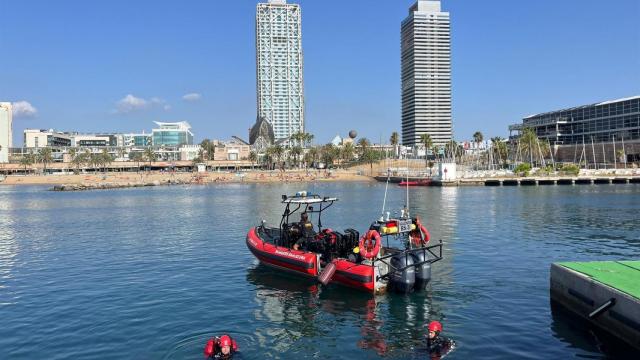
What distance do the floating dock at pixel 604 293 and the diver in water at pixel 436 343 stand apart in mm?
4602

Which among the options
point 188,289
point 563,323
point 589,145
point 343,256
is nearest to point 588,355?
point 563,323

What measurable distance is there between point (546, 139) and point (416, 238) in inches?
6168

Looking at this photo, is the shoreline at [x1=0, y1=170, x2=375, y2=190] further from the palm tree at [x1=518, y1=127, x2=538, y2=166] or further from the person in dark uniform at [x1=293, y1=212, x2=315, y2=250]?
the person in dark uniform at [x1=293, y1=212, x2=315, y2=250]

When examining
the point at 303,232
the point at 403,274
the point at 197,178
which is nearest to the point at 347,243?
the point at 303,232

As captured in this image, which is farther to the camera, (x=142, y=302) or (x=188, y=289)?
(x=188, y=289)

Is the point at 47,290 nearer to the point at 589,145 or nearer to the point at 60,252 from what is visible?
the point at 60,252

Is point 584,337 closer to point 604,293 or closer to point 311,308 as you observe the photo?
point 604,293

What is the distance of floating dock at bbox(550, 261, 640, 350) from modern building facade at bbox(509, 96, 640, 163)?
125m

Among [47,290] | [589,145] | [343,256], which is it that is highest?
[589,145]

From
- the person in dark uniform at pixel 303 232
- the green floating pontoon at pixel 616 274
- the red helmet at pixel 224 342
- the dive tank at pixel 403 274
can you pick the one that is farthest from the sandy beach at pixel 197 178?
the red helmet at pixel 224 342

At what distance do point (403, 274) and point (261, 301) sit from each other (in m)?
6.07

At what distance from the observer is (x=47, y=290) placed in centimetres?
2545

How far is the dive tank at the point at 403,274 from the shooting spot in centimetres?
2189

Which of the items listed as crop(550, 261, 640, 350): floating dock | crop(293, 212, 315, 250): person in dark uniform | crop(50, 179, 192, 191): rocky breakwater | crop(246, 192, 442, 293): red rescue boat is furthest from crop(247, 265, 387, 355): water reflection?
crop(50, 179, 192, 191): rocky breakwater
